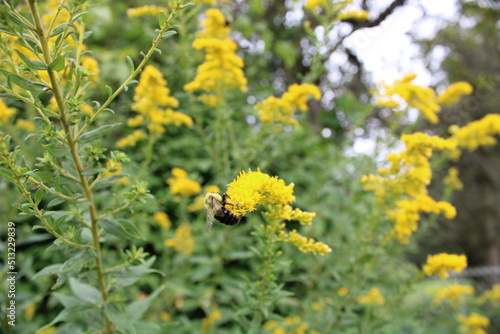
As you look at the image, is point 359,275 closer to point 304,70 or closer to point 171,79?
point 171,79

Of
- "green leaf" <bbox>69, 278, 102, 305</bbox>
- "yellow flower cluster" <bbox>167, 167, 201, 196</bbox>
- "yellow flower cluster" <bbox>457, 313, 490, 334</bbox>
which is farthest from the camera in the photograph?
"yellow flower cluster" <bbox>457, 313, 490, 334</bbox>

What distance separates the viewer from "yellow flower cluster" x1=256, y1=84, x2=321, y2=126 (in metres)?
1.84

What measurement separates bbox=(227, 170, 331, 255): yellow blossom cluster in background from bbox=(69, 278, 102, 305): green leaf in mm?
604

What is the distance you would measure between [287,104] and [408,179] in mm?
655

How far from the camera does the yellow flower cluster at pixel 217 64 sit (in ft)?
6.52

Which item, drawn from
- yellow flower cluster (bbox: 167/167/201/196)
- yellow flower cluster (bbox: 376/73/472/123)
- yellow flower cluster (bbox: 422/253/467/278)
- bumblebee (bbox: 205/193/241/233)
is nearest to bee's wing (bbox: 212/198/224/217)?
bumblebee (bbox: 205/193/241/233)

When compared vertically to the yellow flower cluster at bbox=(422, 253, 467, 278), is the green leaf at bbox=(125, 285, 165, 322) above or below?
below

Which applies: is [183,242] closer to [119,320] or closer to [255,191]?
[119,320]

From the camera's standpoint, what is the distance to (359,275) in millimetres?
1926

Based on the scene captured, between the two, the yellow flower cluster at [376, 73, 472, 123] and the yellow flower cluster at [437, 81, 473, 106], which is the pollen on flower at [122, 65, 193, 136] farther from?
the yellow flower cluster at [437, 81, 473, 106]

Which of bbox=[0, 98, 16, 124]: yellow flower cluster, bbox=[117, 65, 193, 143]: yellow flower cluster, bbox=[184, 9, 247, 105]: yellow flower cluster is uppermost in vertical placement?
bbox=[184, 9, 247, 105]: yellow flower cluster

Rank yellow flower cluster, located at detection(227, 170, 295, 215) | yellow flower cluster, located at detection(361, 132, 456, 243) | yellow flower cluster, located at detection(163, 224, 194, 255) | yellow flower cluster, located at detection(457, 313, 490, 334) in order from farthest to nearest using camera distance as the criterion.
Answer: yellow flower cluster, located at detection(457, 313, 490, 334)
yellow flower cluster, located at detection(163, 224, 194, 255)
yellow flower cluster, located at detection(361, 132, 456, 243)
yellow flower cluster, located at detection(227, 170, 295, 215)

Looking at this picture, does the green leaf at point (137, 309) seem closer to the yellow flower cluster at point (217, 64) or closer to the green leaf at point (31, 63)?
the green leaf at point (31, 63)

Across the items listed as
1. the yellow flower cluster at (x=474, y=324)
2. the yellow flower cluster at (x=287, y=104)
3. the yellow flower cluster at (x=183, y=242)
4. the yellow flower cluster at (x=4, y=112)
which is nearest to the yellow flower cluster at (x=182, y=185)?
the yellow flower cluster at (x=183, y=242)
